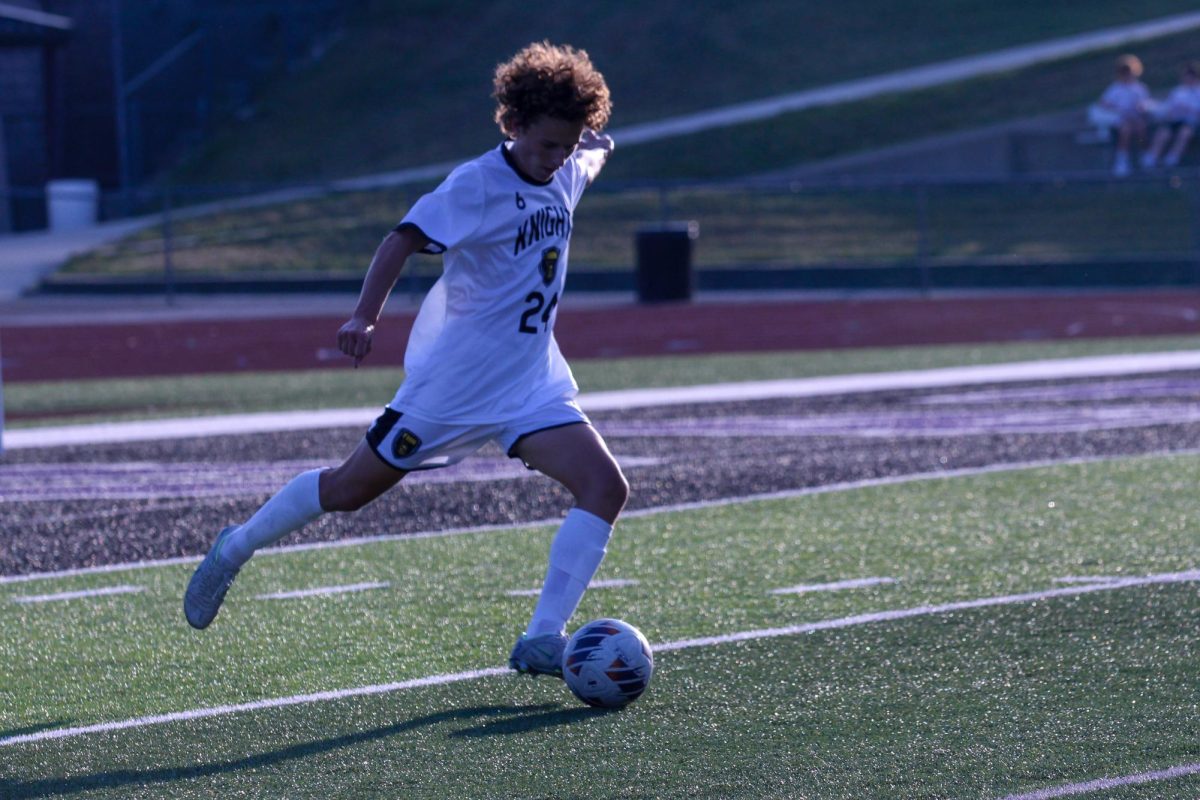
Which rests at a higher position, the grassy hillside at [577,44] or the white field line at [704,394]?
the grassy hillside at [577,44]

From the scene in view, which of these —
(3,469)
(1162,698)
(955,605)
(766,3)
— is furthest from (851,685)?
(766,3)

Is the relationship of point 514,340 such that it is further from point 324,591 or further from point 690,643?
point 324,591

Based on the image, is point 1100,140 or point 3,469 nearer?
point 3,469

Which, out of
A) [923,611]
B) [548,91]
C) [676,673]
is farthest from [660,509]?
[548,91]

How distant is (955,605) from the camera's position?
6742 millimetres

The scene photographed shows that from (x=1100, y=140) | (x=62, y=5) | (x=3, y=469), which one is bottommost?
(x=3, y=469)

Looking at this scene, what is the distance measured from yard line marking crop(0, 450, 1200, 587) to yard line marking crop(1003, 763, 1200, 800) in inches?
179

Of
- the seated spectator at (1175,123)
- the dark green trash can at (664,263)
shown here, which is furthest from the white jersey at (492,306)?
the seated spectator at (1175,123)

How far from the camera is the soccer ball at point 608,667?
5.25 m

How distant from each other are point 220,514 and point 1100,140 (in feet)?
75.0

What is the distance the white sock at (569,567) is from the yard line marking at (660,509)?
2.89 metres

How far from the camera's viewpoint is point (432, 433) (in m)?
5.69

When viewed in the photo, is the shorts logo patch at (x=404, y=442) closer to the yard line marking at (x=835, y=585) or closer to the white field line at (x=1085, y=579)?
the yard line marking at (x=835, y=585)

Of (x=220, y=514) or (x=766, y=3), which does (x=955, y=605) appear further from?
(x=766, y=3)
